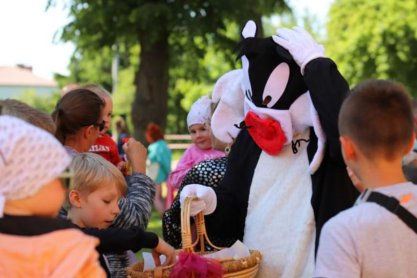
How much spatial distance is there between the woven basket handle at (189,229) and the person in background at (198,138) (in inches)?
48.8

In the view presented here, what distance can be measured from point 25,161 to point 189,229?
3.57ft

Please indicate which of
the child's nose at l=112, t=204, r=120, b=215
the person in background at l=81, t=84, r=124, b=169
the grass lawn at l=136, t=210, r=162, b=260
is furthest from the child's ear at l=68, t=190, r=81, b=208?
the grass lawn at l=136, t=210, r=162, b=260

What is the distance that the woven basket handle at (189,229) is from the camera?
2.88m

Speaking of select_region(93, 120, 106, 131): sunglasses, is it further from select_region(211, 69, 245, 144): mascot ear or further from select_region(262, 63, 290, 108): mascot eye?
select_region(262, 63, 290, 108): mascot eye

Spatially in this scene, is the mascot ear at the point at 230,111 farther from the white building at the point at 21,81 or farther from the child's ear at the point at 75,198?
the white building at the point at 21,81

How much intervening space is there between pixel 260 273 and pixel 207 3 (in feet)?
28.8

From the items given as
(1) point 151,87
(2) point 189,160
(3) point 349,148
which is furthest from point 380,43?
(3) point 349,148

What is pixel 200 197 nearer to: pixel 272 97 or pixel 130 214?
pixel 130 214

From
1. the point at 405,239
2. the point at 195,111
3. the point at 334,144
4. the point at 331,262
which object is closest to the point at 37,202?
the point at 331,262

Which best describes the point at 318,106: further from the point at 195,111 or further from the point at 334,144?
the point at 195,111

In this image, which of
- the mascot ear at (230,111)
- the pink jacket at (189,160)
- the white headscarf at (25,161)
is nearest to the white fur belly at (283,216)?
the mascot ear at (230,111)

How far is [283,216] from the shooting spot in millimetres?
3131

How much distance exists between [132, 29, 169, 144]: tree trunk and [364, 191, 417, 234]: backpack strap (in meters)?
9.73

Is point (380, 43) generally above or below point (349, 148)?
below
